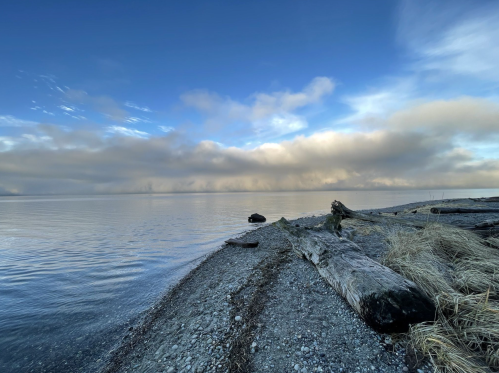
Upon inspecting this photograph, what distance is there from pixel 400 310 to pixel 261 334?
8.40 ft

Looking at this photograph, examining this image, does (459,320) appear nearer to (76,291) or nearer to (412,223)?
(412,223)

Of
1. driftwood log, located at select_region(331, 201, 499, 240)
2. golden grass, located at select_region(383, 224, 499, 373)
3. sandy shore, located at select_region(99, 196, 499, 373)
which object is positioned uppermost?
driftwood log, located at select_region(331, 201, 499, 240)

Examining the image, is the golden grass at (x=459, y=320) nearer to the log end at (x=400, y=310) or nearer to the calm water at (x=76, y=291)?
the log end at (x=400, y=310)

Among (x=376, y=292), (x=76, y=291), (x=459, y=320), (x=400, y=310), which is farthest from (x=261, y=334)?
(x=76, y=291)

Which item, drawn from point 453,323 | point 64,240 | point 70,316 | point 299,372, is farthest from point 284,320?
point 64,240

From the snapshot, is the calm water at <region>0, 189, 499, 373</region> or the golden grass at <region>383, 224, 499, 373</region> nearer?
the golden grass at <region>383, 224, 499, 373</region>

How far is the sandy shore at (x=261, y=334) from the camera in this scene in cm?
376

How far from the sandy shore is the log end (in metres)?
0.22

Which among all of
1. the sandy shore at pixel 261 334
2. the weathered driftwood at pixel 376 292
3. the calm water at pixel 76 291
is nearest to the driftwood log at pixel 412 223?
the weathered driftwood at pixel 376 292

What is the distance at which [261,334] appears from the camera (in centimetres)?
463

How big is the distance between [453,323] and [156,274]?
1017cm

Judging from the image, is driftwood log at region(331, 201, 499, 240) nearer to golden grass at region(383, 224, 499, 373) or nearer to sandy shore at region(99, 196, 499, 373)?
golden grass at region(383, 224, 499, 373)

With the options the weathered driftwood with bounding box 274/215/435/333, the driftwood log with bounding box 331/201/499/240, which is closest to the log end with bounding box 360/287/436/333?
the weathered driftwood with bounding box 274/215/435/333

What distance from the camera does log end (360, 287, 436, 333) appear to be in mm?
4000
